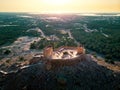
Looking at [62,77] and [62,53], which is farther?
[62,53]

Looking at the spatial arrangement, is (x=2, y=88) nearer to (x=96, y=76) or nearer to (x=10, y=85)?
(x=10, y=85)

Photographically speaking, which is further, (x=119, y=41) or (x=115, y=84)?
(x=119, y=41)

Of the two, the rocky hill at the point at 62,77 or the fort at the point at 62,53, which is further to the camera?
the fort at the point at 62,53

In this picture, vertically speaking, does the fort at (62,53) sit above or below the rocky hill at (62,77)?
above

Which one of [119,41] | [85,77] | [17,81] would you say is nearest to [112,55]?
[119,41]

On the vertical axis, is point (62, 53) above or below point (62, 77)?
above

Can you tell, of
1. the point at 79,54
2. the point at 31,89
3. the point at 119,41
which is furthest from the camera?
the point at 119,41

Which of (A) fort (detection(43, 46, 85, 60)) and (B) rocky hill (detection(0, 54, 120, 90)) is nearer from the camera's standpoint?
(B) rocky hill (detection(0, 54, 120, 90))

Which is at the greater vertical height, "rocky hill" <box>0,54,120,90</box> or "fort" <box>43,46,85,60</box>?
"fort" <box>43,46,85,60</box>
